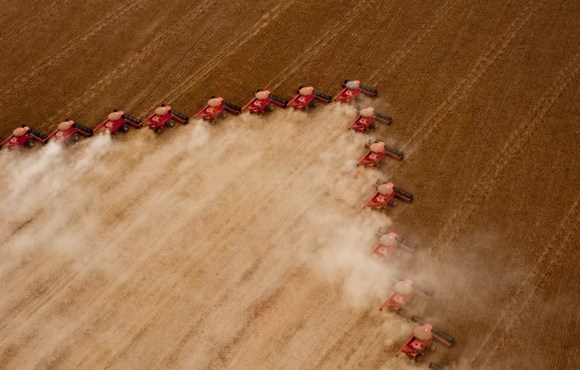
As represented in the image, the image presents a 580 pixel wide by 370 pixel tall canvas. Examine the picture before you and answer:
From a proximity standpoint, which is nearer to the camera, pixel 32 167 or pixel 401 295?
pixel 401 295

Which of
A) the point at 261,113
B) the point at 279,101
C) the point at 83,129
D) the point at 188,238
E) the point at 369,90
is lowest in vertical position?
the point at 188,238

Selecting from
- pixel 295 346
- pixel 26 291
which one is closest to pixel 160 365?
pixel 295 346

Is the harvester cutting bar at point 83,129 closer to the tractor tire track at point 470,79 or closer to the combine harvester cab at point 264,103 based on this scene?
the combine harvester cab at point 264,103

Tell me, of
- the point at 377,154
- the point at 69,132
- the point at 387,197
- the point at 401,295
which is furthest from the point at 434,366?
the point at 69,132

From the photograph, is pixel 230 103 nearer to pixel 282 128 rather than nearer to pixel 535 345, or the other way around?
pixel 282 128

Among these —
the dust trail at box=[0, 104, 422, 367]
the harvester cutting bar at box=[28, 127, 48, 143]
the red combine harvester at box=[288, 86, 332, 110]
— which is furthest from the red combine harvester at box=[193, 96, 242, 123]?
the harvester cutting bar at box=[28, 127, 48, 143]

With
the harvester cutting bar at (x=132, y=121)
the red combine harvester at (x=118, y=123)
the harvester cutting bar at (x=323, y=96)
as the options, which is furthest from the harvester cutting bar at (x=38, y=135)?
the harvester cutting bar at (x=323, y=96)

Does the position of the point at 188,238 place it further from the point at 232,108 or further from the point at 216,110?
the point at 232,108

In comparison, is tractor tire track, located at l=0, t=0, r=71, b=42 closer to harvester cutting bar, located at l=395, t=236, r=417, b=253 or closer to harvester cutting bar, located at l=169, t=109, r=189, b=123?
harvester cutting bar, located at l=169, t=109, r=189, b=123
